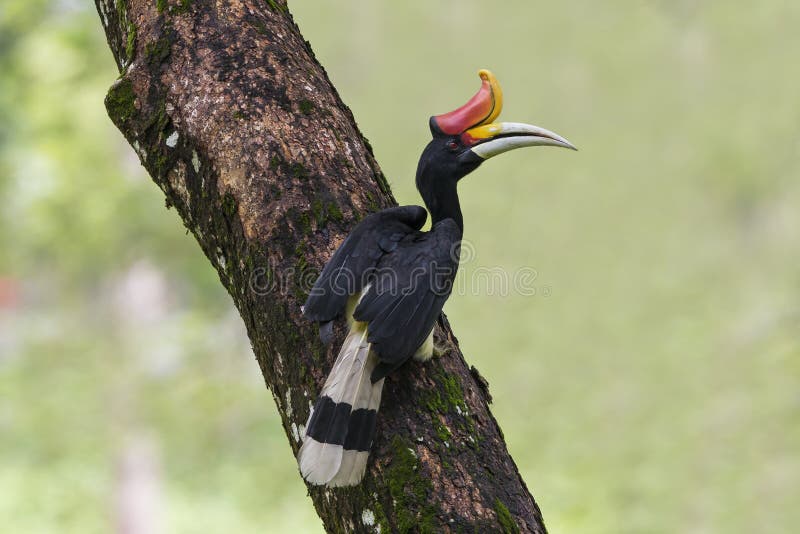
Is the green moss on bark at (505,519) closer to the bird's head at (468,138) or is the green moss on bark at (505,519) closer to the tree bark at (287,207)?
the tree bark at (287,207)

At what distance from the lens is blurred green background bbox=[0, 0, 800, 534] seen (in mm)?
8023

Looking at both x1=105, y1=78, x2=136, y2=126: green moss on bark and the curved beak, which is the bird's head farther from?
x1=105, y1=78, x2=136, y2=126: green moss on bark

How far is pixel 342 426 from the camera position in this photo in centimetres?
222

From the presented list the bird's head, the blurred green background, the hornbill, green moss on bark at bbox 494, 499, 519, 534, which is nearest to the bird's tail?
the hornbill

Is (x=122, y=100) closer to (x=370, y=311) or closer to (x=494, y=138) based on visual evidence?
(x=370, y=311)

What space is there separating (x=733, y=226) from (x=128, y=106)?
1116cm

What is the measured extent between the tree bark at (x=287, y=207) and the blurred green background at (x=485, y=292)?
4570mm

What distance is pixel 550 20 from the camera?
12.9 m

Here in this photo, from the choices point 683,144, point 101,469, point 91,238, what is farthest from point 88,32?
point 683,144

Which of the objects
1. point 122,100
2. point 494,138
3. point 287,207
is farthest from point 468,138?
point 122,100

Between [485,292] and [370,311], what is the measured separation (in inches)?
198

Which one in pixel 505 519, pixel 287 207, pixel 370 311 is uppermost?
pixel 287 207

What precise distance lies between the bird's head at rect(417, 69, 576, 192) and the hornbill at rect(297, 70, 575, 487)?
0.01 metres

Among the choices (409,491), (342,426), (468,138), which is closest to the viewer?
(409,491)
